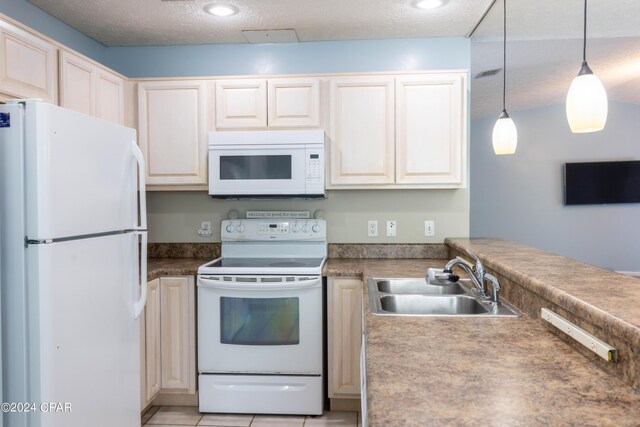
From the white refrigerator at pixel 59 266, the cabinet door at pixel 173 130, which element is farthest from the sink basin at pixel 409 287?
the cabinet door at pixel 173 130

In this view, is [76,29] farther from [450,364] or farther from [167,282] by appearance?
[450,364]

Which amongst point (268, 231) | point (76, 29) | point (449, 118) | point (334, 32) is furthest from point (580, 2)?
point (76, 29)

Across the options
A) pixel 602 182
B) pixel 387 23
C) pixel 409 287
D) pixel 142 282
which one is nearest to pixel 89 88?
pixel 142 282

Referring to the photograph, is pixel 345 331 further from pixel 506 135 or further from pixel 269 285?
pixel 506 135

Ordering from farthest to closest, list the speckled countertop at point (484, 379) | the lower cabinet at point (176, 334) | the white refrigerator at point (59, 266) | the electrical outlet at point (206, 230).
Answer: the electrical outlet at point (206, 230), the lower cabinet at point (176, 334), the white refrigerator at point (59, 266), the speckled countertop at point (484, 379)

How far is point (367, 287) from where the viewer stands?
2.10 metres

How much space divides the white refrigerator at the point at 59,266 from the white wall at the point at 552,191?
4511 millimetres

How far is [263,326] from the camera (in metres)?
2.59

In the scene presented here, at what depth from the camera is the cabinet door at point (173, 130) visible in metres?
2.91

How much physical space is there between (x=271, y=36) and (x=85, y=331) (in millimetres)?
2188

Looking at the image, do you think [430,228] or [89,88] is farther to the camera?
[430,228]

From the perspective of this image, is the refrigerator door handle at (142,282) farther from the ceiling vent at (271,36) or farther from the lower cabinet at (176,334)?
the ceiling vent at (271,36)

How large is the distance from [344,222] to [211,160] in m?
1.01

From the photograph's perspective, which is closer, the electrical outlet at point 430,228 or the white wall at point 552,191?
the electrical outlet at point 430,228
